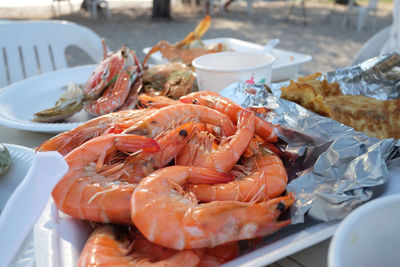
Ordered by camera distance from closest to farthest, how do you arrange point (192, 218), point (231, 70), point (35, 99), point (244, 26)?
1. point (192, 218)
2. point (231, 70)
3. point (35, 99)
4. point (244, 26)

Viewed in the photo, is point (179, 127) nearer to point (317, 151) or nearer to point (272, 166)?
point (272, 166)

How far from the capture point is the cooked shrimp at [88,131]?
2.70 ft

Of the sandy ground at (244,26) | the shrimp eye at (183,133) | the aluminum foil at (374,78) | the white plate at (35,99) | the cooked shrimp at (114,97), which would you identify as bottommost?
the sandy ground at (244,26)

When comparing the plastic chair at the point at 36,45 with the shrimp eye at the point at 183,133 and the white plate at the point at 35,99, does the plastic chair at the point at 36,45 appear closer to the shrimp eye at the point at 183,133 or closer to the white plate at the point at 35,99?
the white plate at the point at 35,99

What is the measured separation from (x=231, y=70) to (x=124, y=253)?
0.70 metres

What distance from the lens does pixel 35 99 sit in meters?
1.40

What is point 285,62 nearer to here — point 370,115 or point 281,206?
point 370,115

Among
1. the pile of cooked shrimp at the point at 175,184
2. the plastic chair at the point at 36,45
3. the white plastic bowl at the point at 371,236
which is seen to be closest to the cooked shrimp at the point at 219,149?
the pile of cooked shrimp at the point at 175,184

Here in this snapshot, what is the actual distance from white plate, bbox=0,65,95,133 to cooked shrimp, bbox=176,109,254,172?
0.50 metres

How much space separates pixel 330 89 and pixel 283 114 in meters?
0.25

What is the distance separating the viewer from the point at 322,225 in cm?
59

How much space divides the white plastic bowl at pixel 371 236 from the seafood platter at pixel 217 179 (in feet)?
0.41

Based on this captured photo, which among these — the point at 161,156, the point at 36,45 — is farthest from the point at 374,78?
the point at 36,45

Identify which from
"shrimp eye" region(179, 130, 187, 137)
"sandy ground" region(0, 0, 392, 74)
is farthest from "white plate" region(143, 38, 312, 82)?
"sandy ground" region(0, 0, 392, 74)
